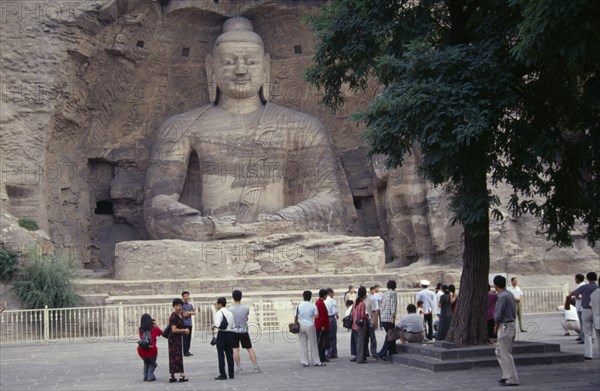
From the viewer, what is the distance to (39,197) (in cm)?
2189

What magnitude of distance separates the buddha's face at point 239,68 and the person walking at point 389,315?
11.6 meters

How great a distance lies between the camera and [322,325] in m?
13.0

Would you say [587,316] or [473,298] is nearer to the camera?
[473,298]

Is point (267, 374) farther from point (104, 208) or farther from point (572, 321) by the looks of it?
point (104, 208)

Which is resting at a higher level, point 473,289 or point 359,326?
point 473,289

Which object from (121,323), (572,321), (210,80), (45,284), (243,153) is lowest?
(572,321)

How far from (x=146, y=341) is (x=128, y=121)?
1309 centimetres

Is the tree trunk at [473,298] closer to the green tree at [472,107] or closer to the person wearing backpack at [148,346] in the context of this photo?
the green tree at [472,107]

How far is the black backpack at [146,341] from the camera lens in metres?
12.0

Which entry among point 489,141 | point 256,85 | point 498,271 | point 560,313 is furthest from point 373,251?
point 489,141

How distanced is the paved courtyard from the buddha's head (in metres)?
9.26

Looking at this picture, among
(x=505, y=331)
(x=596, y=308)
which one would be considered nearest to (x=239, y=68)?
(x=596, y=308)

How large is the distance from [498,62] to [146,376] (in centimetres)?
569

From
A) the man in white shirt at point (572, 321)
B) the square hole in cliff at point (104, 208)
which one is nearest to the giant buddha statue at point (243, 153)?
the square hole in cliff at point (104, 208)
